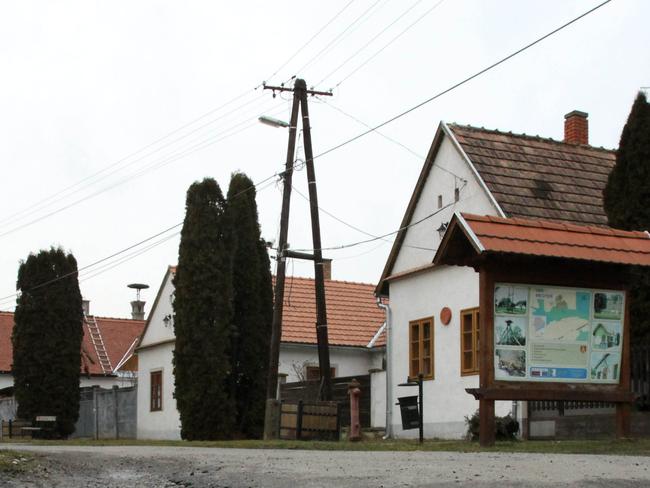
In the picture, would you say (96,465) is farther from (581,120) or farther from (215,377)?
(581,120)

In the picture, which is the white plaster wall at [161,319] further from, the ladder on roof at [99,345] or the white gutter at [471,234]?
the white gutter at [471,234]

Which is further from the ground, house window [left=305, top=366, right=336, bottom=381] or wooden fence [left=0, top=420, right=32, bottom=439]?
house window [left=305, top=366, right=336, bottom=381]

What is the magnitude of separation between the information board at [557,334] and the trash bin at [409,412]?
146 inches

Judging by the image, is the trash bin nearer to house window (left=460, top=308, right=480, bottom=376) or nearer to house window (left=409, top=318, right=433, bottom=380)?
house window (left=460, top=308, right=480, bottom=376)

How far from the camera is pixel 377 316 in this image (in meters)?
40.3

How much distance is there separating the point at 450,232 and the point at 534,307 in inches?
67.3

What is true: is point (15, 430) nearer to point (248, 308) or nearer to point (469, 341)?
point (248, 308)

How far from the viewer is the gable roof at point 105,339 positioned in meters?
52.1

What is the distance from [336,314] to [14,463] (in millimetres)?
25797

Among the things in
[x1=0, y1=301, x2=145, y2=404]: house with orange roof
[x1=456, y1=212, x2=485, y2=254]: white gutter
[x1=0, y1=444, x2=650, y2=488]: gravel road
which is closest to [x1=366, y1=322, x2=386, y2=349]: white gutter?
[x1=0, y1=301, x2=145, y2=404]: house with orange roof

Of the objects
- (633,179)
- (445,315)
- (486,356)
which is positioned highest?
(633,179)

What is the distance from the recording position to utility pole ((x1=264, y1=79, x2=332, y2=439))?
2673 cm

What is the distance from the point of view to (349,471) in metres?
11.8

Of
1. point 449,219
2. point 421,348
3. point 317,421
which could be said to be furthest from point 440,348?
point 317,421
